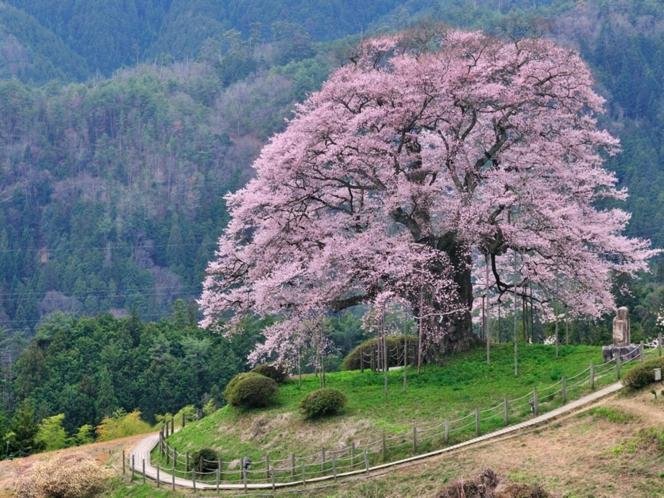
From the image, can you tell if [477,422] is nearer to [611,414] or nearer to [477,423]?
[477,423]

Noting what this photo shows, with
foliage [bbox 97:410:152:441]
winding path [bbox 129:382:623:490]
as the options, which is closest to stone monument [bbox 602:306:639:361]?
winding path [bbox 129:382:623:490]

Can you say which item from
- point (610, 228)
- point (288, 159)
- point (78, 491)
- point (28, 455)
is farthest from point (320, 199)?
point (28, 455)

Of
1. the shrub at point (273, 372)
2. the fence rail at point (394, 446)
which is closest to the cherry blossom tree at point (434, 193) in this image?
the shrub at point (273, 372)

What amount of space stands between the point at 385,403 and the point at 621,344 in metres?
8.70

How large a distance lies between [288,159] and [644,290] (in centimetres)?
5389

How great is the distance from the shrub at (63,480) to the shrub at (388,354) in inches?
489

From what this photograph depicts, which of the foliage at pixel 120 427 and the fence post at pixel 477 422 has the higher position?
the fence post at pixel 477 422

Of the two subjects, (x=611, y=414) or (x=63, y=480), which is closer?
(x=611, y=414)

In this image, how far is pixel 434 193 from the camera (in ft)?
147

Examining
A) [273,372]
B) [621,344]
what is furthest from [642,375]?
[273,372]

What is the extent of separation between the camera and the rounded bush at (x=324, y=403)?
4062 cm

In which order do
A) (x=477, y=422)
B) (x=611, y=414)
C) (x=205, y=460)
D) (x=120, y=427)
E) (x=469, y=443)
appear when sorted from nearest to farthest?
(x=611, y=414), (x=469, y=443), (x=477, y=422), (x=205, y=460), (x=120, y=427)

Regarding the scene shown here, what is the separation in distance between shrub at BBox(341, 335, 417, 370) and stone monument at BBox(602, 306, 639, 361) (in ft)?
28.5

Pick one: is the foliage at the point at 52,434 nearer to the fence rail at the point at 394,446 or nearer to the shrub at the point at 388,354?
the shrub at the point at 388,354
